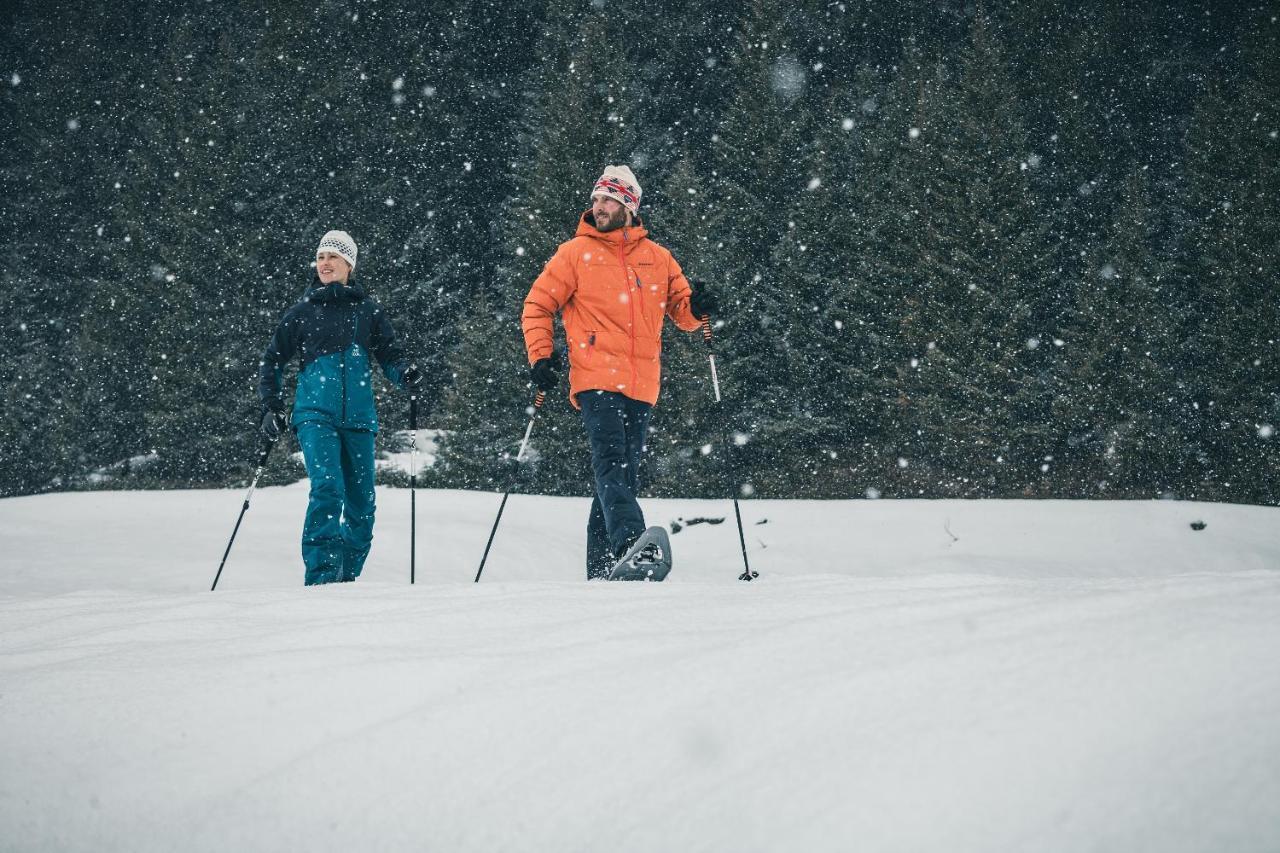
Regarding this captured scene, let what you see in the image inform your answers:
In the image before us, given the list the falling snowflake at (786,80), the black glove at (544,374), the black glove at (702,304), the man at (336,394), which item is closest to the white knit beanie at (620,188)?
the black glove at (702,304)

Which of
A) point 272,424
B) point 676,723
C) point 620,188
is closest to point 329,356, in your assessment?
point 272,424

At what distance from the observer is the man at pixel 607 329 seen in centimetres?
389

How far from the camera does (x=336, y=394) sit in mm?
4324

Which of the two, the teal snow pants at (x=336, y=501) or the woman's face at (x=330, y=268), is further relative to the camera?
the woman's face at (x=330, y=268)

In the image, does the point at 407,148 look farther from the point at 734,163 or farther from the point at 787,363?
the point at 787,363

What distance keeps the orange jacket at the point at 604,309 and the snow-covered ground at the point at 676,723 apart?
77.2 inches

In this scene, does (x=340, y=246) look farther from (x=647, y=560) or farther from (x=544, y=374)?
(x=647, y=560)

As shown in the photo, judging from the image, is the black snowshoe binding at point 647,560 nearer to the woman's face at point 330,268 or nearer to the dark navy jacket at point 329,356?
the dark navy jacket at point 329,356

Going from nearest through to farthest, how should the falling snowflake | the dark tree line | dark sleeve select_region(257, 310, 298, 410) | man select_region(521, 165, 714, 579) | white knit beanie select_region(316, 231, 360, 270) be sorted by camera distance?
man select_region(521, 165, 714, 579), dark sleeve select_region(257, 310, 298, 410), white knit beanie select_region(316, 231, 360, 270), the dark tree line, the falling snowflake

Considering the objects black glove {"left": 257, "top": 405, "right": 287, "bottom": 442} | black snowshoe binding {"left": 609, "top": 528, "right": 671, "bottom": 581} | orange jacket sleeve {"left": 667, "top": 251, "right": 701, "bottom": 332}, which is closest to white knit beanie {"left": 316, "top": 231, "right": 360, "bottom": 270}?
black glove {"left": 257, "top": 405, "right": 287, "bottom": 442}

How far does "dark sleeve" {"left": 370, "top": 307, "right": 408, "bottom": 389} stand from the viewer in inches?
184

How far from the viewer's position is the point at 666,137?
70.3ft

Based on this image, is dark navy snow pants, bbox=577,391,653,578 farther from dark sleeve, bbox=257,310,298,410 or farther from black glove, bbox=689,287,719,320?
dark sleeve, bbox=257,310,298,410

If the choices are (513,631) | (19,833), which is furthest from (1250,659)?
(19,833)
